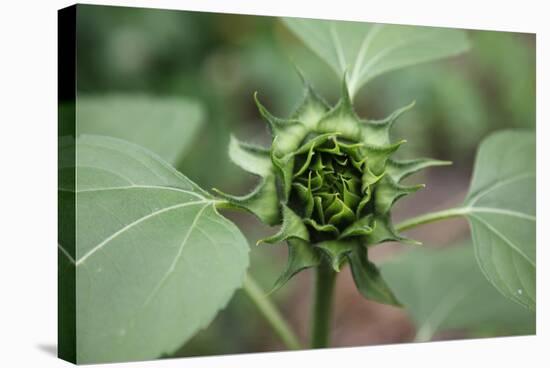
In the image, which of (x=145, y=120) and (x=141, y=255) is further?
(x=145, y=120)

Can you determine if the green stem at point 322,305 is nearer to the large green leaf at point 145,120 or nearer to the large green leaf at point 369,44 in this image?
the large green leaf at point 369,44

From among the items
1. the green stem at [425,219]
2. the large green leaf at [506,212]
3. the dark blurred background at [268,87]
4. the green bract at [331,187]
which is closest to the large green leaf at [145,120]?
the dark blurred background at [268,87]

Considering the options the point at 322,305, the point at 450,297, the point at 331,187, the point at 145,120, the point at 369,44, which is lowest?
the point at 450,297

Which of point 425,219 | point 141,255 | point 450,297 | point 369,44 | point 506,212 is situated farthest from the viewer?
point 450,297

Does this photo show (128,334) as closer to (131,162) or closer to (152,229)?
(152,229)

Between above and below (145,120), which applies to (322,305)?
below

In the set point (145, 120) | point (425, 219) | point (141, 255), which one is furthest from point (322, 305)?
point (145, 120)

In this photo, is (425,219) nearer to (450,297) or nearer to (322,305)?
(322,305)

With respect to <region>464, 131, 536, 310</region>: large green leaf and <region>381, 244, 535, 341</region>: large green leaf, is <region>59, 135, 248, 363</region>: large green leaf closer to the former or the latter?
<region>464, 131, 536, 310</region>: large green leaf
